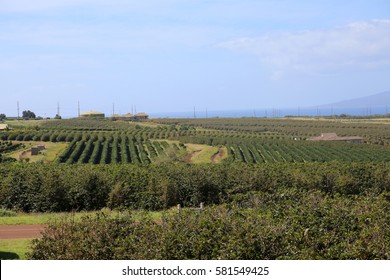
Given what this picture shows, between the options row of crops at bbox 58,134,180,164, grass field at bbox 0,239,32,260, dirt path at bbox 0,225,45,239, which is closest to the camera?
grass field at bbox 0,239,32,260

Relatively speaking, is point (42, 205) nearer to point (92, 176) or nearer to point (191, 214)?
point (92, 176)

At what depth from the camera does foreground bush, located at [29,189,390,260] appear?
9664 millimetres

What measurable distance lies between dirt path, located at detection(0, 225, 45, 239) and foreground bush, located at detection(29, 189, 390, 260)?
6359mm

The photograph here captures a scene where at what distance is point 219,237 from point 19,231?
1038 centimetres

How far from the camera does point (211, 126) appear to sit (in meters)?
123

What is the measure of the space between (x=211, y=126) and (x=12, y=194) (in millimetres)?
99435

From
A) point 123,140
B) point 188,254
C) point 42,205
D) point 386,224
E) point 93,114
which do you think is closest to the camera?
point 188,254

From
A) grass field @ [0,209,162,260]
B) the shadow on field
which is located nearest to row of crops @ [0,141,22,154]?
grass field @ [0,209,162,260]

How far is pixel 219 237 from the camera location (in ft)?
33.1

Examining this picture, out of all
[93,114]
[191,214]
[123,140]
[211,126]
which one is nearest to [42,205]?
[191,214]

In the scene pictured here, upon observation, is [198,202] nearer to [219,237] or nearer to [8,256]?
[8,256]

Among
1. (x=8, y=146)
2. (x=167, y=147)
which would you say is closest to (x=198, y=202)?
(x=167, y=147)

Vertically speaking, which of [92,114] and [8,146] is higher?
[92,114]

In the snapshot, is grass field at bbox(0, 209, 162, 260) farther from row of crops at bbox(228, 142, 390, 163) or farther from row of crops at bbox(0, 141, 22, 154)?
row of crops at bbox(0, 141, 22, 154)
